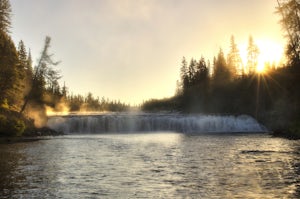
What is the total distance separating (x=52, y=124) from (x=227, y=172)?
50498mm

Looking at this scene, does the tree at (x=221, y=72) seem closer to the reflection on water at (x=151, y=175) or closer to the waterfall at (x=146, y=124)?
the waterfall at (x=146, y=124)

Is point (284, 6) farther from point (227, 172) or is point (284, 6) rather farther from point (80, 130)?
point (80, 130)

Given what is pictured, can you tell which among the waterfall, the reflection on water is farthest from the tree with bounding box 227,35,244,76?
the reflection on water

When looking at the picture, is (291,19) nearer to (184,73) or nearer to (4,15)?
(4,15)

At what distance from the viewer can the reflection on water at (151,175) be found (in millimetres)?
17391

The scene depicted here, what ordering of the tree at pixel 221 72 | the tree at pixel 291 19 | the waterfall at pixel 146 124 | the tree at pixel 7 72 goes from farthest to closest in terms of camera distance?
the tree at pixel 221 72 → the waterfall at pixel 146 124 → the tree at pixel 7 72 → the tree at pixel 291 19

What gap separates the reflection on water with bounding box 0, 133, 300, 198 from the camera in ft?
57.1

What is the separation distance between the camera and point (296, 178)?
20.1m

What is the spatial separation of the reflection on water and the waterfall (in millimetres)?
36594

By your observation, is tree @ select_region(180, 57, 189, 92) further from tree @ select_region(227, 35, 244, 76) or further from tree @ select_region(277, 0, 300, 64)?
tree @ select_region(277, 0, 300, 64)

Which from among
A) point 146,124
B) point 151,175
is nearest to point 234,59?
point 146,124

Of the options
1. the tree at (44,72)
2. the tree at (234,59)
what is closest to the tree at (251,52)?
the tree at (234,59)

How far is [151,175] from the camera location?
21797 millimetres

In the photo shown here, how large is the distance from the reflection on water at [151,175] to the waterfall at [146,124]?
36.6 m
